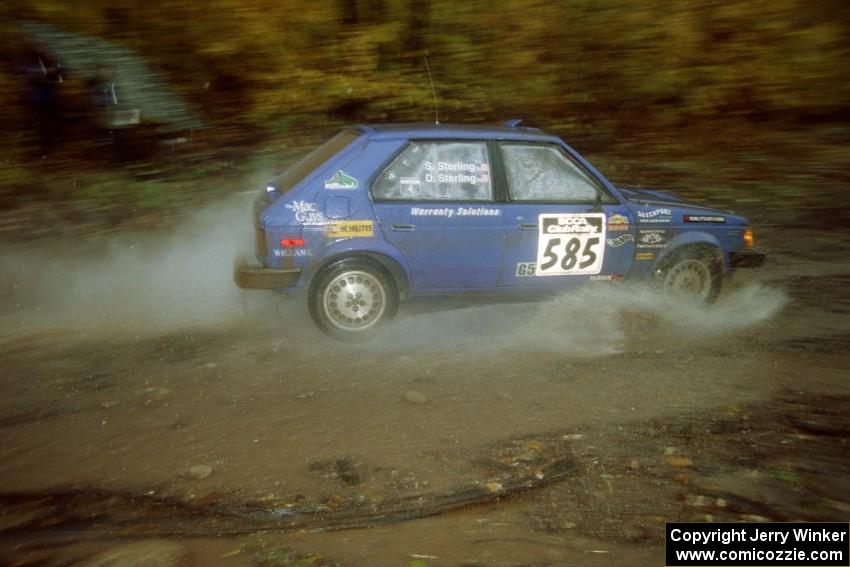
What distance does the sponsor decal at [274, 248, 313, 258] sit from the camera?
5.80 m

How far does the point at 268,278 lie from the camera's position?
581cm

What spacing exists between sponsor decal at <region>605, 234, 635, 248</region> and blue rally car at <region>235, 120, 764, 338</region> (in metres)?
0.02

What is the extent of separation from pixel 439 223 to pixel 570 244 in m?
1.14

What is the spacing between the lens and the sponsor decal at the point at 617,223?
630 cm

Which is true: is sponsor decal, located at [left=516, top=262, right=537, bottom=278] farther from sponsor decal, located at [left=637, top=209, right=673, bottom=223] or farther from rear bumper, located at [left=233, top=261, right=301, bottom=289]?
rear bumper, located at [left=233, top=261, right=301, bottom=289]

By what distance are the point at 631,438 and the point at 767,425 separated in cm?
92

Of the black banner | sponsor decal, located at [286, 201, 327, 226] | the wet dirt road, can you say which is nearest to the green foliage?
the wet dirt road


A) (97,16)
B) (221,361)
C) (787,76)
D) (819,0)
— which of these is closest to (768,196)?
(787,76)

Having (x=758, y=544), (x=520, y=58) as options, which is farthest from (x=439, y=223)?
(x=520, y=58)

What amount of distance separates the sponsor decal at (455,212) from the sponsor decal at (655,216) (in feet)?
4.22

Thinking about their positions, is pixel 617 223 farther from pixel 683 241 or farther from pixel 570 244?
pixel 683 241

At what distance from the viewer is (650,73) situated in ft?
38.9

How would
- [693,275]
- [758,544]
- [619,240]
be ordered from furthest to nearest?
[693,275] → [619,240] → [758,544]

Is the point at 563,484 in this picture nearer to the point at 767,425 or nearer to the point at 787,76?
the point at 767,425
